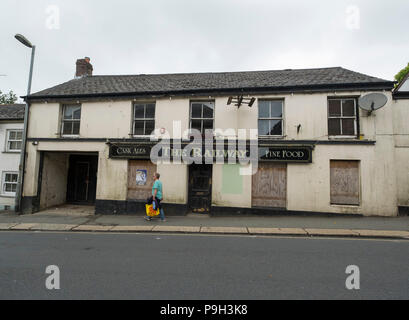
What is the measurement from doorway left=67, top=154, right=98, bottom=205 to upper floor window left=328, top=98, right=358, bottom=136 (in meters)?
13.1

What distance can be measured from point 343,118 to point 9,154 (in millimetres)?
17315

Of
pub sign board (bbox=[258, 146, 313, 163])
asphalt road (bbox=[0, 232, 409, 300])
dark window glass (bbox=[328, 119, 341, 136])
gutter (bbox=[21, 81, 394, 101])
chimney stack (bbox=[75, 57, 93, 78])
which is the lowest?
asphalt road (bbox=[0, 232, 409, 300])

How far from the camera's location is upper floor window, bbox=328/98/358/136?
354 inches

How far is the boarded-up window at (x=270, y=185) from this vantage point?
9.09 metres

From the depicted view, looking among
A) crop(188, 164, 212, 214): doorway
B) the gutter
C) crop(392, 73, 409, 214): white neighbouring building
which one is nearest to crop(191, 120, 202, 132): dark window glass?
the gutter

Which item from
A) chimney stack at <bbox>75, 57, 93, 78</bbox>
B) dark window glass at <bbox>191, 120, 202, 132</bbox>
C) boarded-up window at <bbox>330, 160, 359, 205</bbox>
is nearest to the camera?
boarded-up window at <bbox>330, 160, 359, 205</bbox>

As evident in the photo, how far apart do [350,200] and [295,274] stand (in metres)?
6.72

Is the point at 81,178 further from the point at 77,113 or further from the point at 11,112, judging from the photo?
the point at 11,112

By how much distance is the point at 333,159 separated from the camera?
880 centimetres

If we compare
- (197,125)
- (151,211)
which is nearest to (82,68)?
(197,125)

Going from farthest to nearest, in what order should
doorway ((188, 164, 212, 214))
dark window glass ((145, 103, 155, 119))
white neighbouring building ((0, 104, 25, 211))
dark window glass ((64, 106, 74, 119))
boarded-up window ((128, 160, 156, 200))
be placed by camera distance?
1. white neighbouring building ((0, 104, 25, 211))
2. dark window glass ((64, 106, 74, 119))
3. dark window glass ((145, 103, 155, 119))
4. boarded-up window ((128, 160, 156, 200))
5. doorway ((188, 164, 212, 214))

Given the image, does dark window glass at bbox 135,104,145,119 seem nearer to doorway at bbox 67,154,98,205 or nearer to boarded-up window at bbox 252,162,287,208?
doorway at bbox 67,154,98,205

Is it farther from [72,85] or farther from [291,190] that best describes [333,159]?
[72,85]

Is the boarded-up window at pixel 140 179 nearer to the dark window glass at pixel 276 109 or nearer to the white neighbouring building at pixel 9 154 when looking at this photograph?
the dark window glass at pixel 276 109
